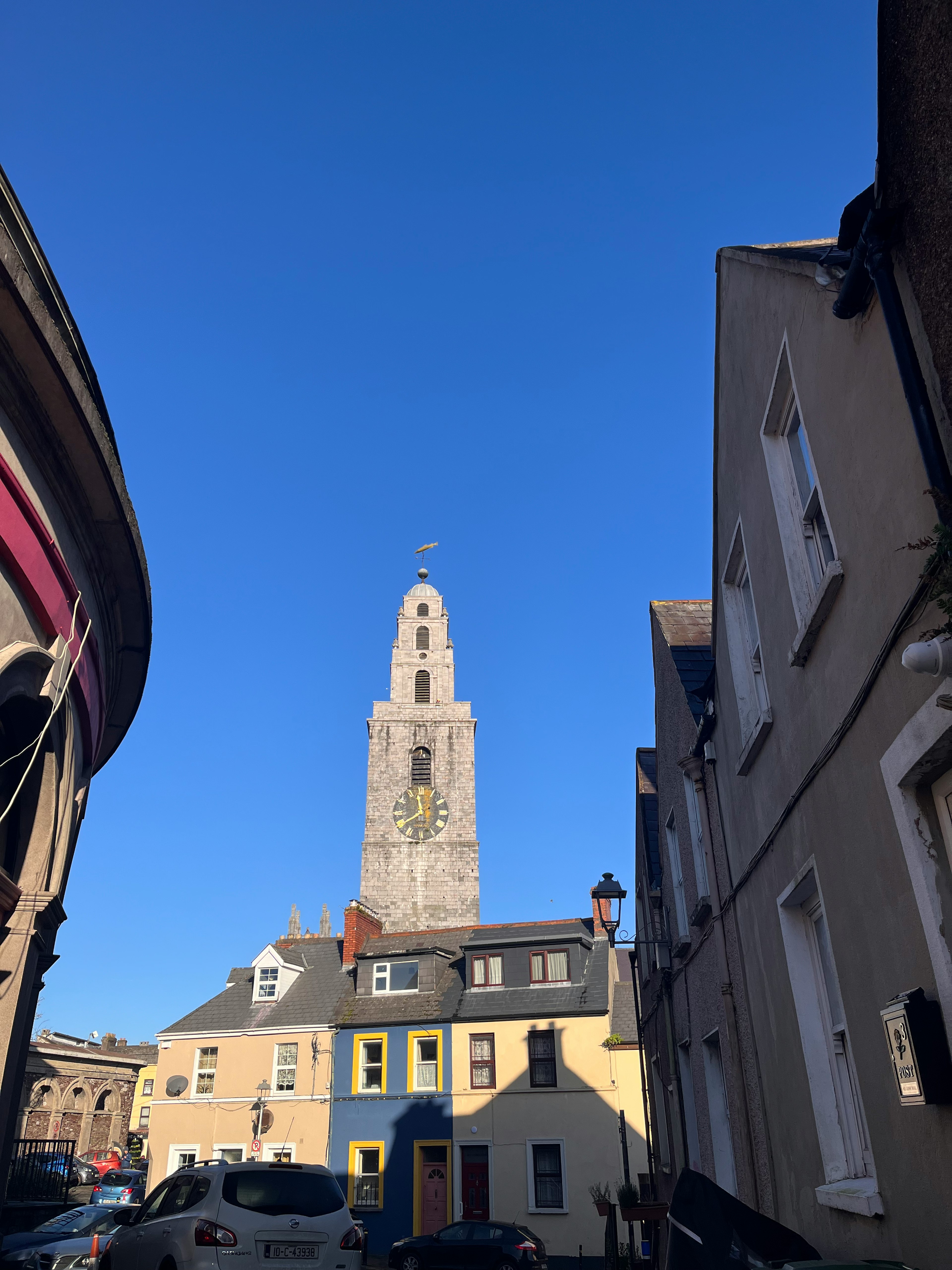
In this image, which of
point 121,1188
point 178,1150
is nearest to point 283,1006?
point 178,1150

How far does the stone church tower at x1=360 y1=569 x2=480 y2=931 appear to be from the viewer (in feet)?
189

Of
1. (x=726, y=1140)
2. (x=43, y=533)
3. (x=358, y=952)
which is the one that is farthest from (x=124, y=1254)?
(x=358, y=952)

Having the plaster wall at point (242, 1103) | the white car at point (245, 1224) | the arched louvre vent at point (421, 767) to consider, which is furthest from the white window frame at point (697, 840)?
the arched louvre vent at point (421, 767)

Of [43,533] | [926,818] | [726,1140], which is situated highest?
[43,533]

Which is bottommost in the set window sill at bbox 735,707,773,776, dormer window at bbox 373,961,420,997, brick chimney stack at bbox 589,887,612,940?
window sill at bbox 735,707,773,776

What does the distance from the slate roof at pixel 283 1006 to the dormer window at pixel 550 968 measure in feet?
23.3

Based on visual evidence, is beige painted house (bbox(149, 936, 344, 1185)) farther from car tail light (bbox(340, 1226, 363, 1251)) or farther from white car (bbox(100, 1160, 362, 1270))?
car tail light (bbox(340, 1226, 363, 1251))

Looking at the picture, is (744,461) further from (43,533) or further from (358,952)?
(358,952)

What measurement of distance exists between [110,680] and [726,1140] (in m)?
8.41

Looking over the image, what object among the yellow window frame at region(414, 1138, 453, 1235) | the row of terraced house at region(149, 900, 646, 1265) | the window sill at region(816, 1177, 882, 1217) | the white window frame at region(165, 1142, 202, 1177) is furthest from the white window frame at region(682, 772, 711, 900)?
the white window frame at region(165, 1142, 202, 1177)

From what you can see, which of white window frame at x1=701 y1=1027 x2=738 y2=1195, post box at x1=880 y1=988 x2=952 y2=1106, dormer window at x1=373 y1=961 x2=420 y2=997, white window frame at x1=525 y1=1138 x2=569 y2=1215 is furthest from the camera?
dormer window at x1=373 y1=961 x2=420 y2=997

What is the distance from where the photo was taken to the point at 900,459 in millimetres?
4422

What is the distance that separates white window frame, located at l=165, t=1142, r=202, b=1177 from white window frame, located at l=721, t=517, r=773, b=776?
95.6ft

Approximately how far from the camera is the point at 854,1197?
530 cm
